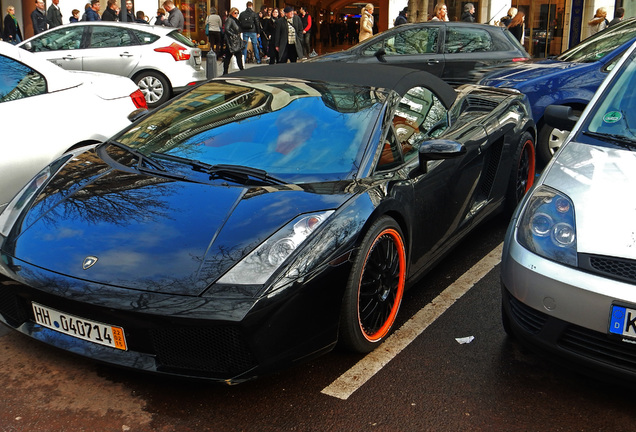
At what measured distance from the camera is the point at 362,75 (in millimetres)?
4402

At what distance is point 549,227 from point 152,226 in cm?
173

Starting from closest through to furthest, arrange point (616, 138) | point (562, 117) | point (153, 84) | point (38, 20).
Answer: point (616, 138) < point (562, 117) < point (153, 84) < point (38, 20)

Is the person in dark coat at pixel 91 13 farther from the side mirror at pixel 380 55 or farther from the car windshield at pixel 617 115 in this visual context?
the car windshield at pixel 617 115

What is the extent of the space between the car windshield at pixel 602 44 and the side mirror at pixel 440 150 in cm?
473

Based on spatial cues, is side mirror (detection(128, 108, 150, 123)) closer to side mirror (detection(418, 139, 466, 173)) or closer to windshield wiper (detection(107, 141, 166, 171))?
windshield wiper (detection(107, 141, 166, 171))

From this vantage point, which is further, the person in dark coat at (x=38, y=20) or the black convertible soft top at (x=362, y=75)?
the person in dark coat at (x=38, y=20)

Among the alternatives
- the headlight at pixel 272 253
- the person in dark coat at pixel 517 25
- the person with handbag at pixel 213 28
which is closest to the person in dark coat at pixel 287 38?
the person with handbag at pixel 213 28

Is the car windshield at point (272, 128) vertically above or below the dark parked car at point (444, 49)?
above

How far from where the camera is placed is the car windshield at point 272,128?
3689 mm

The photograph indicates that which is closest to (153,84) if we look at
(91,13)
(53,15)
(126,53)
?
(126,53)

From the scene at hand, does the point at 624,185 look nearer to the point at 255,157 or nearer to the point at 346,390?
the point at 346,390

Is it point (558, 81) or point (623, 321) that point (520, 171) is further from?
point (623, 321)

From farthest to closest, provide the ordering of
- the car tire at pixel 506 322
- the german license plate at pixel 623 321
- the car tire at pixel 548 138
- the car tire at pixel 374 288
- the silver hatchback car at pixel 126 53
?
the silver hatchback car at pixel 126 53 < the car tire at pixel 548 138 < the car tire at pixel 506 322 < the car tire at pixel 374 288 < the german license plate at pixel 623 321

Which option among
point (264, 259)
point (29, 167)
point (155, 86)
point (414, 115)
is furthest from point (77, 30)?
point (264, 259)
